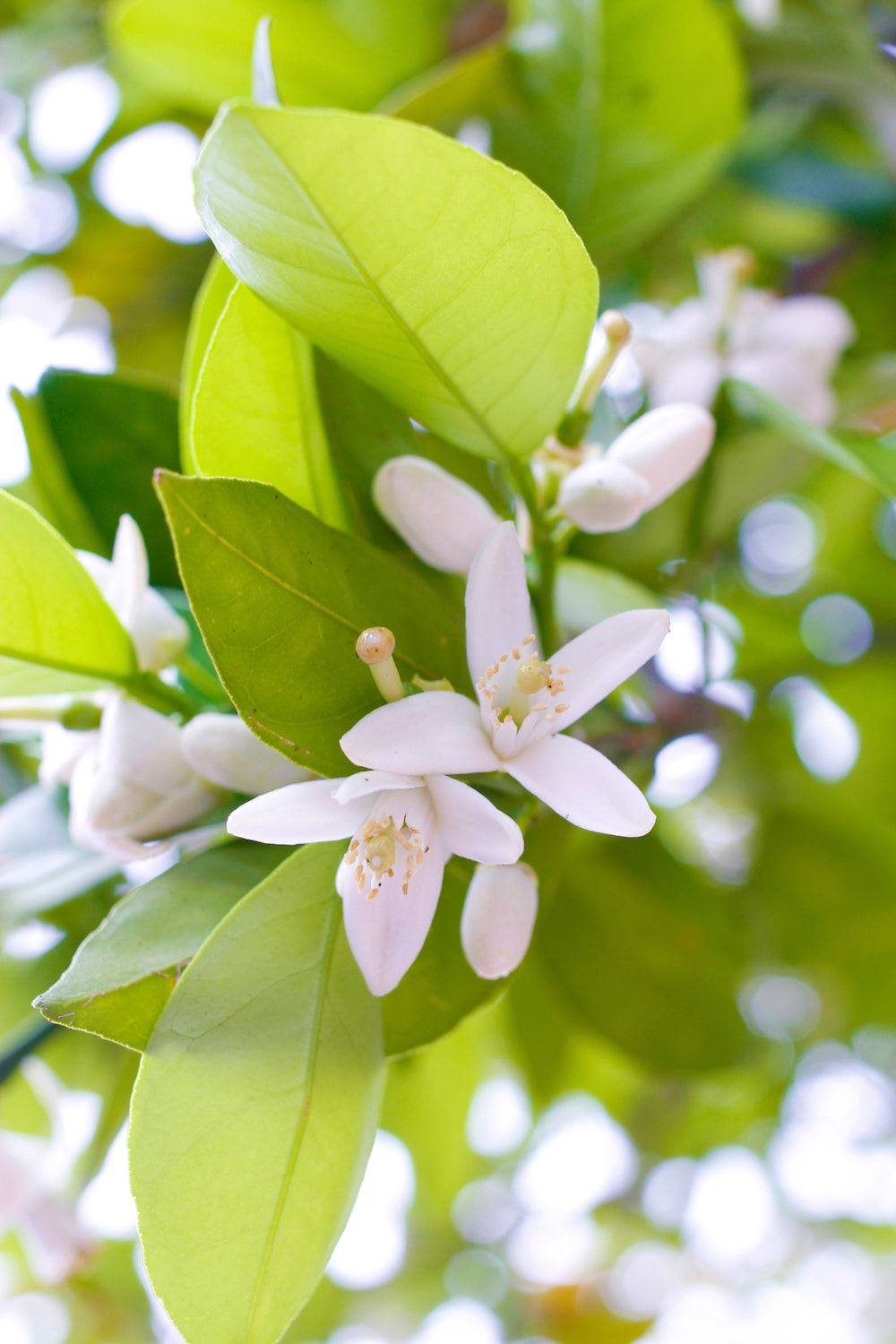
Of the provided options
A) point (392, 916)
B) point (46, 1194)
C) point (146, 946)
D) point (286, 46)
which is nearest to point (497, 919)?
point (392, 916)

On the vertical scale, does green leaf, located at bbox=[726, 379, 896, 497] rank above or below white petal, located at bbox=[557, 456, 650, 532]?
below

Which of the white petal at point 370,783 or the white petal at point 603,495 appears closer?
the white petal at point 370,783

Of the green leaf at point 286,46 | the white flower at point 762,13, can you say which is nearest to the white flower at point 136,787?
the green leaf at point 286,46

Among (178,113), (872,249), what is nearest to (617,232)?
(872,249)

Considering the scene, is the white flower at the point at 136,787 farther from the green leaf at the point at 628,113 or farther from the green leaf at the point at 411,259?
the green leaf at the point at 628,113

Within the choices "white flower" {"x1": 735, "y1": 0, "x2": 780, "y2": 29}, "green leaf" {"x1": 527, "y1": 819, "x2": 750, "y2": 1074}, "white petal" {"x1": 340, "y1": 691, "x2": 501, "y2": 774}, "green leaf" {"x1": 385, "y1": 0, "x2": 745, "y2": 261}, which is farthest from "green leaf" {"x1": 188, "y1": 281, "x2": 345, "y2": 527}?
"white flower" {"x1": 735, "y1": 0, "x2": 780, "y2": 29}

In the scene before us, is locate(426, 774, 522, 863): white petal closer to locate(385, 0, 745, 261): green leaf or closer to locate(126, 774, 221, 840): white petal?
locate(126, 774, 221, 840): white petal
